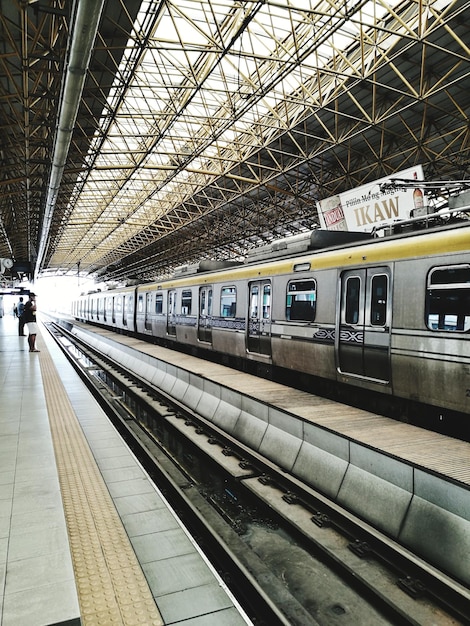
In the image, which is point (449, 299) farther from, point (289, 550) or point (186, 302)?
point (186, 302)

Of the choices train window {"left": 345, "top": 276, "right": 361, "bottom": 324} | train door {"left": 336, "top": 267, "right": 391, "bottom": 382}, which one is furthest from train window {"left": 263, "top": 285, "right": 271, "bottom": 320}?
train window {"left": 345, "top": 276, "right": 361, "bottom": 324}

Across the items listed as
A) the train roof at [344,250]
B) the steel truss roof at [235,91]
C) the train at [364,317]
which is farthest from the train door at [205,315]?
the steel truss roof at [235,91]

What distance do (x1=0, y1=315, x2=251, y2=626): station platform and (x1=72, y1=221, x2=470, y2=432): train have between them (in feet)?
12.9

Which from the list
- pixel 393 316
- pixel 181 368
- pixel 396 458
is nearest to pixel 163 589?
pixel 396 458

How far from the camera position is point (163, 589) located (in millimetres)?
3602

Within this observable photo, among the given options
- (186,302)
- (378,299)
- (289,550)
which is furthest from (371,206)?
(289,550)

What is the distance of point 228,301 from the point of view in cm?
1338

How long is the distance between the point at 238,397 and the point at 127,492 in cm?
351

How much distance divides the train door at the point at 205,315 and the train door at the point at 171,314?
9.89 feet

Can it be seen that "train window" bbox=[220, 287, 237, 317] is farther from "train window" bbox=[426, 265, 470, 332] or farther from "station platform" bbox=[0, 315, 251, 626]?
"train window" bbox=[426, 265, 470, 332]

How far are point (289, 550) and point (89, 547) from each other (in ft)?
7.22

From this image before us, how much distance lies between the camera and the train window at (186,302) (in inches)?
655

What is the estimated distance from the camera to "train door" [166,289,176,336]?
1841 cm

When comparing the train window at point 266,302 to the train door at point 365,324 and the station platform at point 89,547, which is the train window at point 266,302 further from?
the station platform at point 89,547
